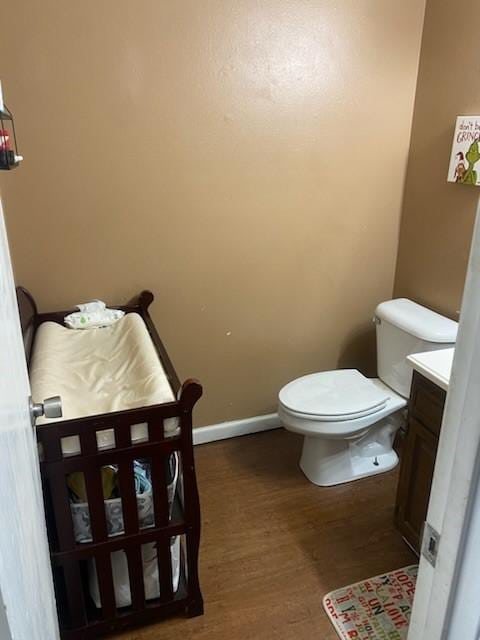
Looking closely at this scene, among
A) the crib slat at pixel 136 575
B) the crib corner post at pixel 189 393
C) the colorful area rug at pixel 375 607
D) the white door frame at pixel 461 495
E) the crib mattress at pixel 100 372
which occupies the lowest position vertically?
the colorful area rug at pixel 375 607

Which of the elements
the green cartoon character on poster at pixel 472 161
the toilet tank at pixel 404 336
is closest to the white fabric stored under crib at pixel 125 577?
the toilet tank at pixel 404 336

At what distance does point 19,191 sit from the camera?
6.34ft

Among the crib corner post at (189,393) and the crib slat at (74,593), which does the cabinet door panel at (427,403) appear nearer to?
the crib corner post at (189,393)

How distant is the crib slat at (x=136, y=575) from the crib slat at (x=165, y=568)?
0.20 ft

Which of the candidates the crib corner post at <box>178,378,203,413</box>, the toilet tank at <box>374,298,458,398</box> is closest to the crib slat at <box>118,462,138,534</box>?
the crib corner post at <box>178,378,203,413</box>

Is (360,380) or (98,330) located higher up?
(98,330)

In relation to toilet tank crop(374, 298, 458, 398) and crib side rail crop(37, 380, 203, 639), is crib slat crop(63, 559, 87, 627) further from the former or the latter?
toilet tank crop(374, 298, 458, 398)

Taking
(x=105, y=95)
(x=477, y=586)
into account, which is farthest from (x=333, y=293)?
(x=477, y=586)

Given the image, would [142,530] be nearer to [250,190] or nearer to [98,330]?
[98,330]

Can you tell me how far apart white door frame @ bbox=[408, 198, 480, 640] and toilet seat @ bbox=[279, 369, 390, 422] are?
138 centimetres

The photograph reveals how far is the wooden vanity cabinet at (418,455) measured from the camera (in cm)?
169

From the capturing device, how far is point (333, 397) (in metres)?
2.19

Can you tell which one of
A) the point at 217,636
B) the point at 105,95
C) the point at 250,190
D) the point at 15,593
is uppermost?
the point at 105,95

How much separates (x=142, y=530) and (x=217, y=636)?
1.52 feet
